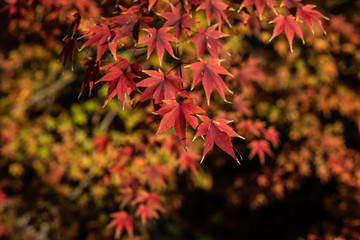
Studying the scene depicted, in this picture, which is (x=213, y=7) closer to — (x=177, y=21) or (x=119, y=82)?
(x=177, y=21)

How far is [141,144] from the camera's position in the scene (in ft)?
10.3

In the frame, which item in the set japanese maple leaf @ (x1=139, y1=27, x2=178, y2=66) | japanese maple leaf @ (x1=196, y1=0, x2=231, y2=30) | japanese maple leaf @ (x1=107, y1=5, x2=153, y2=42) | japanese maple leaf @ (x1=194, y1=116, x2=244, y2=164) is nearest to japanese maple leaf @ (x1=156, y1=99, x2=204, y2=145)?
japanese maple leaf @ (x1=194, y1=116, x2=244, y2=164)

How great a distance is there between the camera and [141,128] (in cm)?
330

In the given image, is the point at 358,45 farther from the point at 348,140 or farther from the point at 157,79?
the point at 157,79

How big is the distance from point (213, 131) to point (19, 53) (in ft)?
14.3

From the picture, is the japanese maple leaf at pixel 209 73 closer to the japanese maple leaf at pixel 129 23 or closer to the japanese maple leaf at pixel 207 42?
the japanese maple leaf at pixel 207 42

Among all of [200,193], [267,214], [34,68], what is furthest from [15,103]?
[267,214]

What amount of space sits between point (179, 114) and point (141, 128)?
183 cm

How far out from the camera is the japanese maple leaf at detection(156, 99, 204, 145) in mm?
1503

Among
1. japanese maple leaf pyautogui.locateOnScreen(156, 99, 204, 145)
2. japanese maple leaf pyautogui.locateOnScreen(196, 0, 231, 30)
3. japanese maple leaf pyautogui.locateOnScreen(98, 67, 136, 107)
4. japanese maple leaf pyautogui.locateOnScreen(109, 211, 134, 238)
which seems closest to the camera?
japanese maple leaf pyautogui.locateOnScreen(156, 99, 204, 145)

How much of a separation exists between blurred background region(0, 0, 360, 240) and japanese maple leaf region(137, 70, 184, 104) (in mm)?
1498

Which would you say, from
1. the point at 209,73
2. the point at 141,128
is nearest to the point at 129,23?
the point at 209,73

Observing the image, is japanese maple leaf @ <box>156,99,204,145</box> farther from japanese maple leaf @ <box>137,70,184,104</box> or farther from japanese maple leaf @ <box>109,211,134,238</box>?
japanese maple leaf @ <box>109,211,134,238</box>

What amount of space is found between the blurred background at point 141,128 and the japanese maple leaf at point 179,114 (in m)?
1.58
